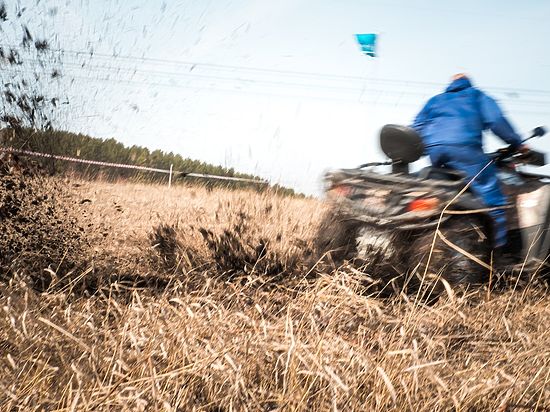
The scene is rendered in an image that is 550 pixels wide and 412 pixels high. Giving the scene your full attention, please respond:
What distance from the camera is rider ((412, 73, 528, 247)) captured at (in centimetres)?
379

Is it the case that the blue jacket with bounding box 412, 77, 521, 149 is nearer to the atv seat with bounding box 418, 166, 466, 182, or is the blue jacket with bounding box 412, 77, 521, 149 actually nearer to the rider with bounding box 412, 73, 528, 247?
the rider with bounding box 412, 73, 528, 247

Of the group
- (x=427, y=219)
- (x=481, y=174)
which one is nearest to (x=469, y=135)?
(x=481, y=174)

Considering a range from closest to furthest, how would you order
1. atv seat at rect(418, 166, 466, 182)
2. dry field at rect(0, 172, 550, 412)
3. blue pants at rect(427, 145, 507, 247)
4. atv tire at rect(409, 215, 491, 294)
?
dry field at rect(0, 172, 550, 412) < atv tire at rect(409, 215, 491, 294) < blue pants at rect(427, 145, 507, 247) < atv seat at rect(418, 166, 466, 182)

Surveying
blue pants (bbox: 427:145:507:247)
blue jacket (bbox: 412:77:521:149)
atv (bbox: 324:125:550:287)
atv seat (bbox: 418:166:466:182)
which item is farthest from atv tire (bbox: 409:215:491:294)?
blue jacket (bbox: 412:77:521:149)

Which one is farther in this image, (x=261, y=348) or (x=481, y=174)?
(x=481, y=174)

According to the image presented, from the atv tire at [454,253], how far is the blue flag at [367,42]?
143cm

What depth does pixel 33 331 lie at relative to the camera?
2.27 m

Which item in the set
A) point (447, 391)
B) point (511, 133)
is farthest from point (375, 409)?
point (511, 133)

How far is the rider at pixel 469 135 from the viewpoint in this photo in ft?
12.4

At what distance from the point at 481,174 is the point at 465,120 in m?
0.43

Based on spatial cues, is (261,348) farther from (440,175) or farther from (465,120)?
(465,120)

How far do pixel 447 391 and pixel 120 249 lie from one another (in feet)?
10.6

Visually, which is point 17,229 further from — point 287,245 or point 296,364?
point 296,364

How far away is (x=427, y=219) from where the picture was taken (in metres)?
3.42
